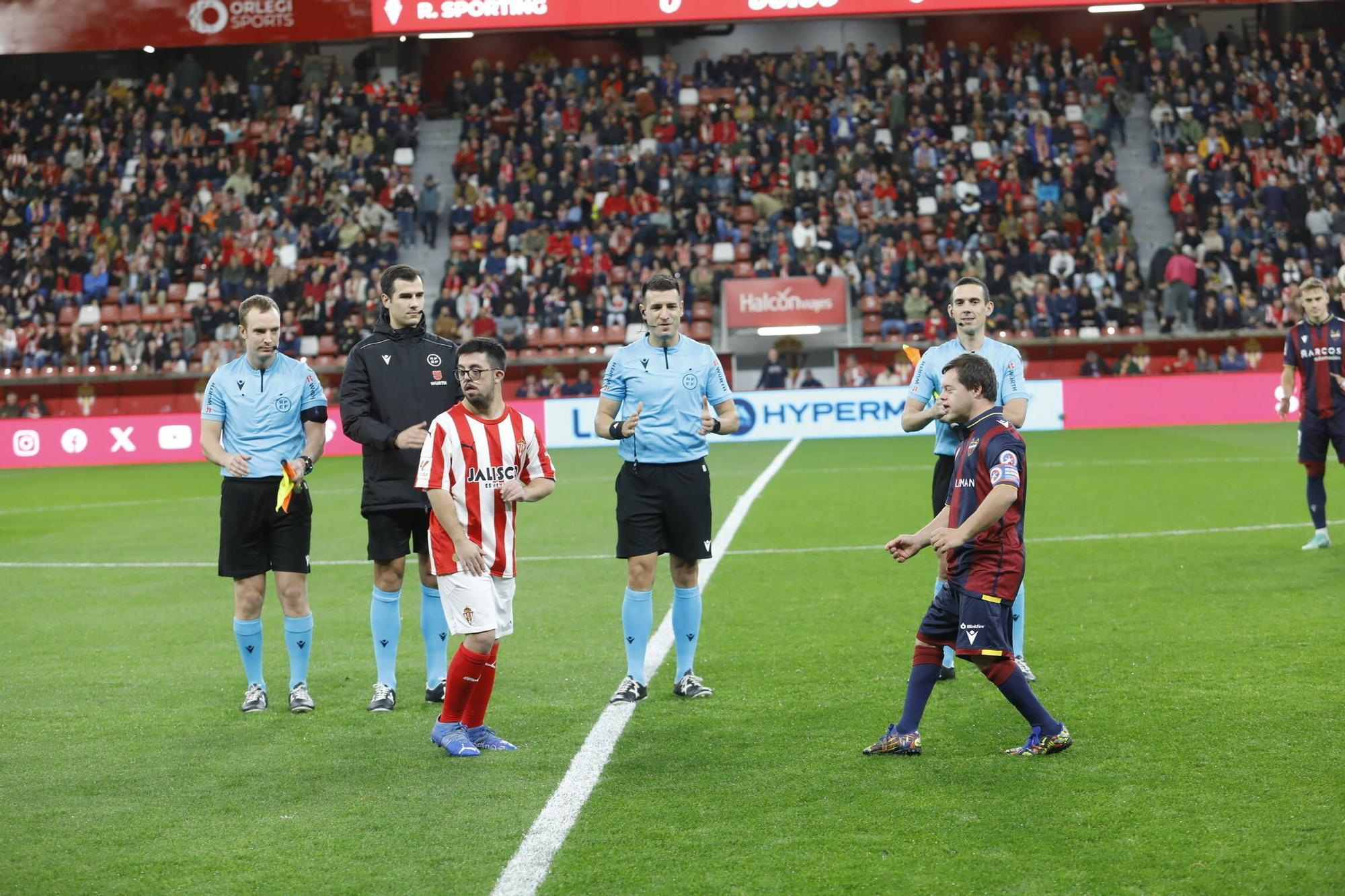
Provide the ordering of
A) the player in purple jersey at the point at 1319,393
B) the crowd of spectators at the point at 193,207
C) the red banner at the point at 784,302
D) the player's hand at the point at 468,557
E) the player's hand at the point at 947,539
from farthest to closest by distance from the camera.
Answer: the crowd of spectators at the point at 193,207 → the red banner at the point at 784,302 → the player in purple jersey at the point at 1319,393 → the player's hand at the point at 468,557 → the player's hand at the point at 947,539

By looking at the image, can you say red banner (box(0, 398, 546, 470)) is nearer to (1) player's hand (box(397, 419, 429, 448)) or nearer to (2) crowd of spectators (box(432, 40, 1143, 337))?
(2) crowd of spectators (box(432, 40, 1143, 337))

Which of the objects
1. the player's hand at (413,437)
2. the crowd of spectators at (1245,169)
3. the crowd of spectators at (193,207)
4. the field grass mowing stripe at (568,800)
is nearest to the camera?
the field grass mowing stripe at (568,800)

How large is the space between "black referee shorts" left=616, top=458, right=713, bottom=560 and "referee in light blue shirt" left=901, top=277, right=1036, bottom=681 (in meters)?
1.13

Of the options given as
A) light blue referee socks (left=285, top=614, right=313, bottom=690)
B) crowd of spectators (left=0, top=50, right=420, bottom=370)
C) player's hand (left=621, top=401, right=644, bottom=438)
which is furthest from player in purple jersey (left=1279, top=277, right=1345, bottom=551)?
crowd of spectators (left=0, top=50, right=420, bottom=370)

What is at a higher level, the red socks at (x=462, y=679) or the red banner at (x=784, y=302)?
the red banner at (x=784, y=302)

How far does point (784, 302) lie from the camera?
1193 inches

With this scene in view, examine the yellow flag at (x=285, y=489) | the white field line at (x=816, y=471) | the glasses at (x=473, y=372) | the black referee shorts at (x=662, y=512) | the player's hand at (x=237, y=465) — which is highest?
the glasses at (x=473, y=372)

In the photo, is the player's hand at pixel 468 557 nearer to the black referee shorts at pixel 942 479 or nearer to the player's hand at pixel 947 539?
the player's hand at pixel 947 539

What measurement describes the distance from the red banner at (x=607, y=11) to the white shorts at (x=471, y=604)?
89.0 feet

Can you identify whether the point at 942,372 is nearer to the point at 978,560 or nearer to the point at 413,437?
the point at 978,560

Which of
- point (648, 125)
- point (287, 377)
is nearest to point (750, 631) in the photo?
point (287, 377)

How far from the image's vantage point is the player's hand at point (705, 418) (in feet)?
23.7

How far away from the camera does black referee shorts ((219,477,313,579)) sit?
7.20 metres

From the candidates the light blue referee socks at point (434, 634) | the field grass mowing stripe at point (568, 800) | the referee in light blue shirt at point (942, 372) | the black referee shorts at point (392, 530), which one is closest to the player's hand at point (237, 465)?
the black referee shorts at point (392, 530)
